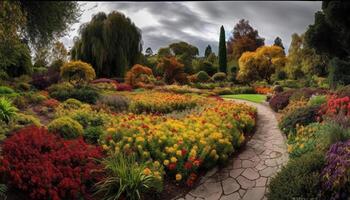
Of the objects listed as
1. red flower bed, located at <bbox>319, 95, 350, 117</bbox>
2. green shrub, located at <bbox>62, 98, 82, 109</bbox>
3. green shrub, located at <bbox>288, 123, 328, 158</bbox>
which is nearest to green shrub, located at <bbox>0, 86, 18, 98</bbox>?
green shrub, located at <bbox>62, 98, 82, 109</bbox>

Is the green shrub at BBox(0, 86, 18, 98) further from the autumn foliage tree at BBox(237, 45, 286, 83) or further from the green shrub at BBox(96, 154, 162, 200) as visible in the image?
the autumn foliage tree at BBox(237, 45, 286, 83)

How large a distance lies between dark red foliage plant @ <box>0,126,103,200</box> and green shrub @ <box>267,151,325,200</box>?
109 inches

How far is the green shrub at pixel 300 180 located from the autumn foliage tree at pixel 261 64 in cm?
2314

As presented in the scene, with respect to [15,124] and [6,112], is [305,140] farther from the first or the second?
[6,112]

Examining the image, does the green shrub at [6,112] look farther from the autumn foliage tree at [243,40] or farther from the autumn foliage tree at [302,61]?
the autumn foliage tree at [243,40]

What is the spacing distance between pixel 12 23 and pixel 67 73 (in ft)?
42.7

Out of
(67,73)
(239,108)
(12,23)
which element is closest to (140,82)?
(67,73)

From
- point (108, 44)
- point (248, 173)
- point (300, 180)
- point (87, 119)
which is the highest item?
point (108, 44)

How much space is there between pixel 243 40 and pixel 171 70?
19.8 m

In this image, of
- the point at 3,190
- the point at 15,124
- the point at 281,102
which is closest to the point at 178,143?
the point at 3,190

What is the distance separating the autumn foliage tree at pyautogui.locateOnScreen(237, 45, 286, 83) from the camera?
27.9 m

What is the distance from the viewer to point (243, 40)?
41.3 meters

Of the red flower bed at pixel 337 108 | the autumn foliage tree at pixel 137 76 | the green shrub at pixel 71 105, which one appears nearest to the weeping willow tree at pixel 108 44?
the autumn foliage tree at pixel 137 76

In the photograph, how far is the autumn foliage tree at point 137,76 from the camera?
21.5 m
